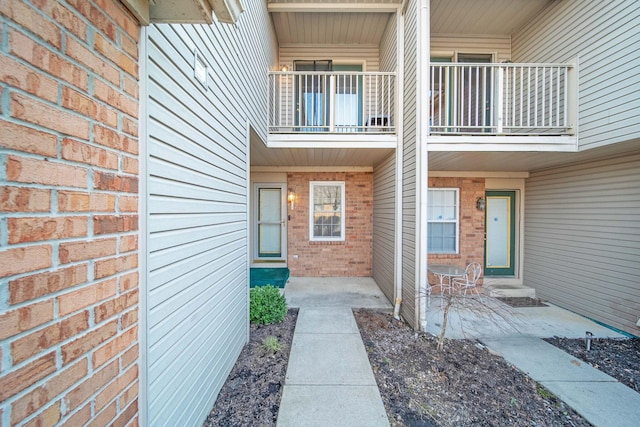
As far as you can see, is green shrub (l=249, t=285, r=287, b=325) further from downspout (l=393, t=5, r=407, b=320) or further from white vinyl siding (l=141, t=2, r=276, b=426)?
downspout (l=393, t=5, r=407, b=320)

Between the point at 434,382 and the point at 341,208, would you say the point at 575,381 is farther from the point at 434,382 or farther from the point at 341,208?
the point at 341,208

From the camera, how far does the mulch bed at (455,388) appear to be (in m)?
2.06

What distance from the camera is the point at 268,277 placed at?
508cm

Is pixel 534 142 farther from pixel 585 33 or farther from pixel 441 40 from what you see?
pixel 441 40

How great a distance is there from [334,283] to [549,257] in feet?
14.1

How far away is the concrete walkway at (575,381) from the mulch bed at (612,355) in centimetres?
15

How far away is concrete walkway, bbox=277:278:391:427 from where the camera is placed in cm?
201

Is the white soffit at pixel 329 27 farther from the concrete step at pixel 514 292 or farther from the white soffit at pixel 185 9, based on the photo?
the concrete step at pixel 514 292

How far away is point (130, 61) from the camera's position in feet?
3.64

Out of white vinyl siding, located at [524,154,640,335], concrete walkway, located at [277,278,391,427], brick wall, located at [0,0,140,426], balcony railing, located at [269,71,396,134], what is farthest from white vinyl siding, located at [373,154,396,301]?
brick wall, located at [0,0,140,426]

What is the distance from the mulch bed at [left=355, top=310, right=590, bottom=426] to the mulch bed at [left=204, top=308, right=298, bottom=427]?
1.02 meters

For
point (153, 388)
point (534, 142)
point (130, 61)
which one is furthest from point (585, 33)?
point (153, 388)

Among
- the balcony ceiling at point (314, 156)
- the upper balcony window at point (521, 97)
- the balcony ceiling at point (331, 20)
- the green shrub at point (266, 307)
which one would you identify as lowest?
the green shrub at point (266, 307)

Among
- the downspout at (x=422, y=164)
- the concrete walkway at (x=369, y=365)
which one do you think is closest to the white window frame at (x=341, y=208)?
the concrete walkway at (x=369, y=365)
